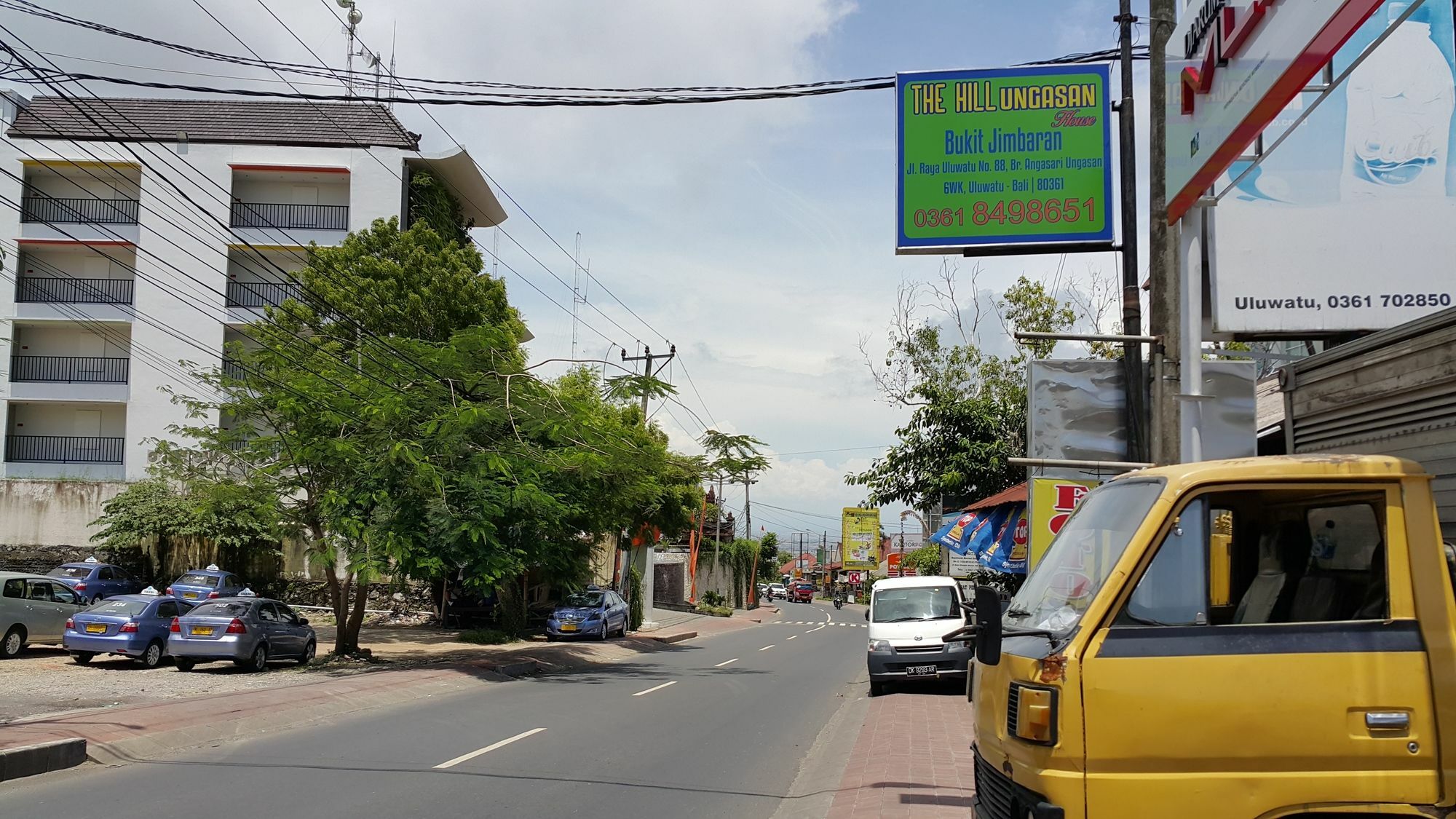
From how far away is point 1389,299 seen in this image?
34.7ft

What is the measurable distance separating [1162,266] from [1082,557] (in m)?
3.26

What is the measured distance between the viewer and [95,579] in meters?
28.5

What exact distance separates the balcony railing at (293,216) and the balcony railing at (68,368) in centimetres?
668

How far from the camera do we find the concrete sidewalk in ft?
36.5

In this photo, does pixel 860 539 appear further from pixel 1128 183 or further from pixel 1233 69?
pixel 1233 69

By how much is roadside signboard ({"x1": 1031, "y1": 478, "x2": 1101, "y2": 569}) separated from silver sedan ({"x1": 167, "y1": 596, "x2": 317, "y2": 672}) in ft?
50.8

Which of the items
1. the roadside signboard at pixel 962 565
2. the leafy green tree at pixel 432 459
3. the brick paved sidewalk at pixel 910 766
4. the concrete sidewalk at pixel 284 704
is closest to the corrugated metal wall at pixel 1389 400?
the brick paved sidewalk at pixel 910 766

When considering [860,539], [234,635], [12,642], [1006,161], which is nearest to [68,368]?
[12,642]

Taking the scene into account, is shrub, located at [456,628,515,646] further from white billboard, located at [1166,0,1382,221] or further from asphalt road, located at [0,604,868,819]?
white billboard, located at [1166,0,1382,221]

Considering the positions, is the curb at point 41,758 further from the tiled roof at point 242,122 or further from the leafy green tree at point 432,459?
the tiled roof at point 242,122

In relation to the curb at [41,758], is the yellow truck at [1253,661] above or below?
above

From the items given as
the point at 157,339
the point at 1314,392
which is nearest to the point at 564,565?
the point at 1314,392

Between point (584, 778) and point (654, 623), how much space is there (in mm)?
33632

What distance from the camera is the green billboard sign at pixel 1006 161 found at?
10.0 meters
